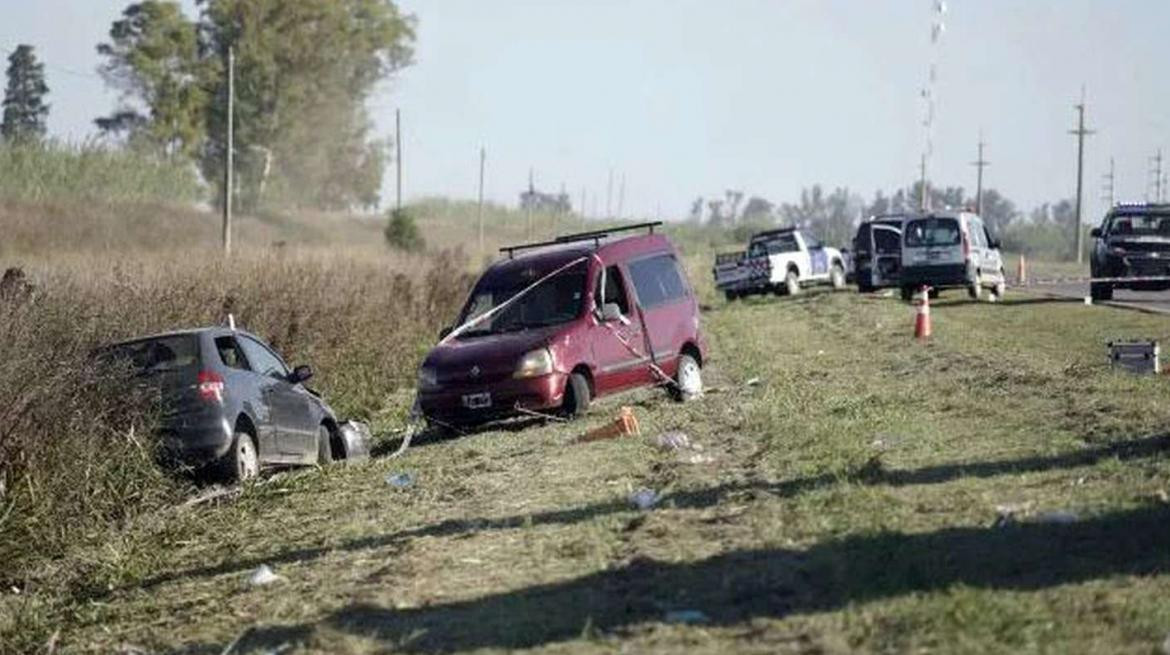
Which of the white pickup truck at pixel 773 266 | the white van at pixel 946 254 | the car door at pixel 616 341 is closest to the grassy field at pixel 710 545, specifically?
the car door at pixel 616 341

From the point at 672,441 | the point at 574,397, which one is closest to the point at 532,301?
the point at 574,397

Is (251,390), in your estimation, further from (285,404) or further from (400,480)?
(400,480)

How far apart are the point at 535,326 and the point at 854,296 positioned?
2643 cm

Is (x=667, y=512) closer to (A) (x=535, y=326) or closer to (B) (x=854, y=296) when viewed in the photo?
(A) (x=535, y=326)

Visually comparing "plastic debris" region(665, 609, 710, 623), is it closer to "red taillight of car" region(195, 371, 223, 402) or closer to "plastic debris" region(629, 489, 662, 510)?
"plastic debris" region(629, 489, 662, 510)

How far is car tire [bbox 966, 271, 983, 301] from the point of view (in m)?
40.5

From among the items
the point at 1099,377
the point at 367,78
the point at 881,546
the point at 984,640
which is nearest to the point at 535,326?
the point at 1099,377

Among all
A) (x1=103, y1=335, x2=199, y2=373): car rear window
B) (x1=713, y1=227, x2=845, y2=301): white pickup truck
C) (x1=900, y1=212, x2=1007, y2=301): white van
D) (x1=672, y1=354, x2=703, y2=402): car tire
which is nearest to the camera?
(x1=103, y1=335, x2=199, y2=373): car rear window

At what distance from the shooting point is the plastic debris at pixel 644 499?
38.1 feet

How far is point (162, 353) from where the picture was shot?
54.9 ft

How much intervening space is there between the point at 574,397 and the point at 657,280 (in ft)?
9.03

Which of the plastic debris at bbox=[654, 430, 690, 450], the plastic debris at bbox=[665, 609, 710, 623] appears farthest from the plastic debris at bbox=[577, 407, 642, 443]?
the plastic debris at bbox=[665, 609, 710, 623]

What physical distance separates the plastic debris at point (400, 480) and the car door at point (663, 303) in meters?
5.50

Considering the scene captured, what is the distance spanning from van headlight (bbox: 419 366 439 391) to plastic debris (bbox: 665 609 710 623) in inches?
436
